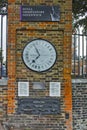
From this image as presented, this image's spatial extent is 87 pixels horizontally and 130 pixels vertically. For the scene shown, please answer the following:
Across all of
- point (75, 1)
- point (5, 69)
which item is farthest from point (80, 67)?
point (75, 1)

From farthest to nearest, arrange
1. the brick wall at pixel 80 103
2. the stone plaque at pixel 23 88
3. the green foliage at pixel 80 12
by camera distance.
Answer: the green foliage at pixel 80 12 → the brick wall at pixel 80 103 → the stone plaque at pixel 23 88

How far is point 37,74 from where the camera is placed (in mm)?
10930

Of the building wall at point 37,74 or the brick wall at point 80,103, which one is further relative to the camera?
the brick wall at point 80,103

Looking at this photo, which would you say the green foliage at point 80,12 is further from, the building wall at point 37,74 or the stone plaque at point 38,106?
the stone plaque at point 38,106

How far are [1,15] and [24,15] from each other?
84cm

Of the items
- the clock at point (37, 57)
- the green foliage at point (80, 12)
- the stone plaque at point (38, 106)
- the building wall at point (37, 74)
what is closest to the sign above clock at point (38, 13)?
the building wall at point (37, 74)

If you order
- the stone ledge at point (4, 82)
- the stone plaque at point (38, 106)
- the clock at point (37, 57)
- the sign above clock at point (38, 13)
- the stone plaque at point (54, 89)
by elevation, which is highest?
the sign above clock at point (38, 13)

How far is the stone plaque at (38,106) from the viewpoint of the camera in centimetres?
1086

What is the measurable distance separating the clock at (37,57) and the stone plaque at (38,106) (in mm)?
791

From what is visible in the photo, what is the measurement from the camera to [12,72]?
10.9 m

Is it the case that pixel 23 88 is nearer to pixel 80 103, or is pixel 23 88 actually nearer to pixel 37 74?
pixel 37 74

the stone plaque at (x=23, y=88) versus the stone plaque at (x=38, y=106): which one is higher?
the stone plaque at (x=23, y=88)

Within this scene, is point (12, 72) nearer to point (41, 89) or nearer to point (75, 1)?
point (41, 89)

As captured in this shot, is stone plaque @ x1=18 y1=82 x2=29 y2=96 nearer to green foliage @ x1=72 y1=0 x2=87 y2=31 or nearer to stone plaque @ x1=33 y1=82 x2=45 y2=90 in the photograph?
stone plaque @ x1=33 y1=82 x2=45 y2=90
